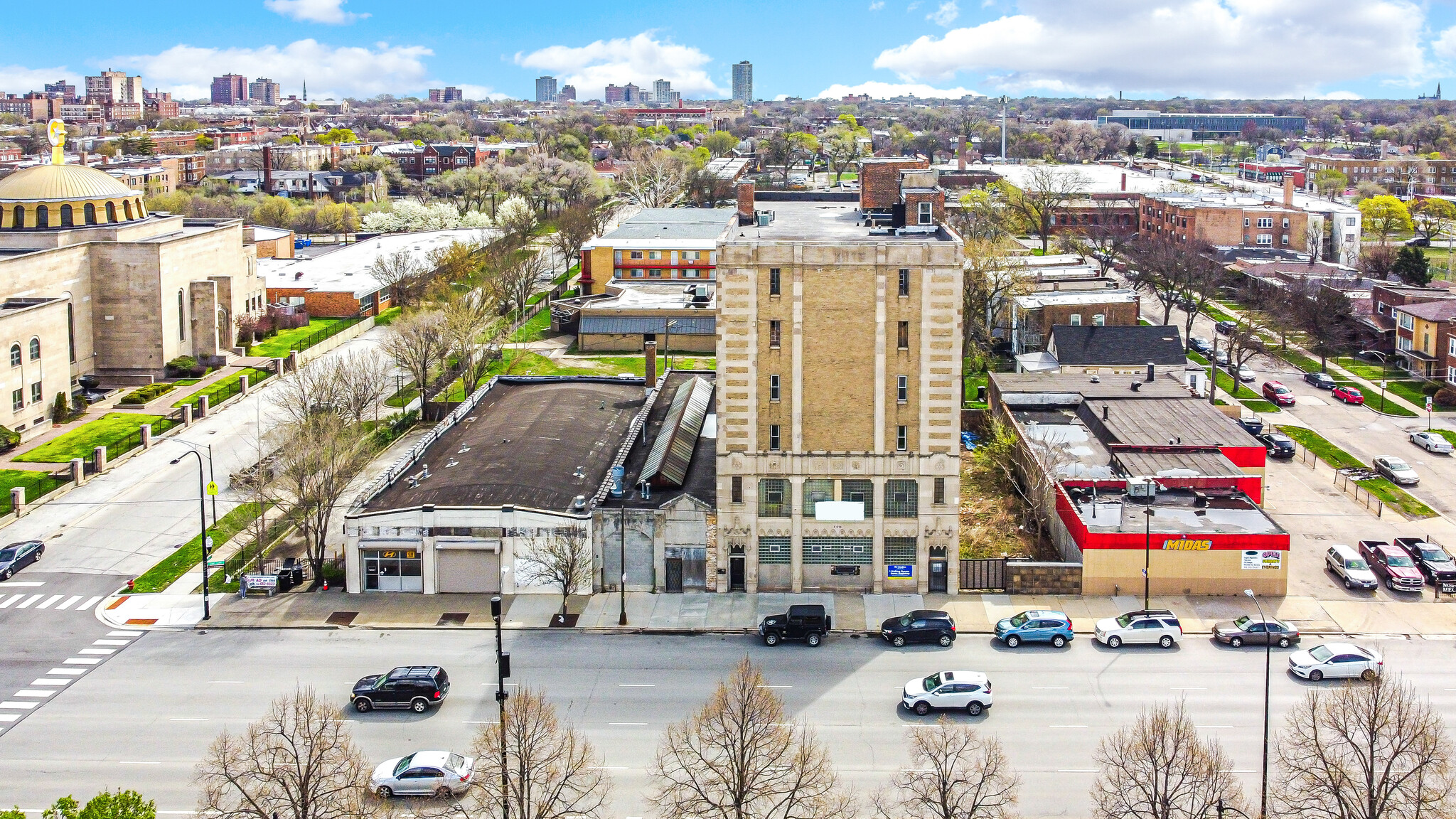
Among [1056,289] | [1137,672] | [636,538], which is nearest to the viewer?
[1137,672]

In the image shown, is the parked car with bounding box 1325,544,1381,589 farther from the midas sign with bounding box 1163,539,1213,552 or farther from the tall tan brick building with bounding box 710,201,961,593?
the tall tan brick building with bounding box 710,201,961,593

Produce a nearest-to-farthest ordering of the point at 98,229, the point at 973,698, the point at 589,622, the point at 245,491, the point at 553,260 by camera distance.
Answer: the point at 973,698, the point at 589,622, the point at 245,491, the point at 98,229, the point at 553,260

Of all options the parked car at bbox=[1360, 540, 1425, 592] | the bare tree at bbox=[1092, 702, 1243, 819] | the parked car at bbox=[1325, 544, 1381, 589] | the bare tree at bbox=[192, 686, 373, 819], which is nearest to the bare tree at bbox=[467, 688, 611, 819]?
the bare tree at bbox=[192, 686, 373, 819]

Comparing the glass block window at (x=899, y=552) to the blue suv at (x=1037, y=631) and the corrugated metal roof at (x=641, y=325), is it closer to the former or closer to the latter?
the blue suv at (x=1037, y=631)

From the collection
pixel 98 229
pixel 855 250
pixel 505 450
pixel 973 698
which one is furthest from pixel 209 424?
pixel 973 698

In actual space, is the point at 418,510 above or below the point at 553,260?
below

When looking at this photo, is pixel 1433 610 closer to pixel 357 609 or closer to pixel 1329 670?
pixel 1329 670
